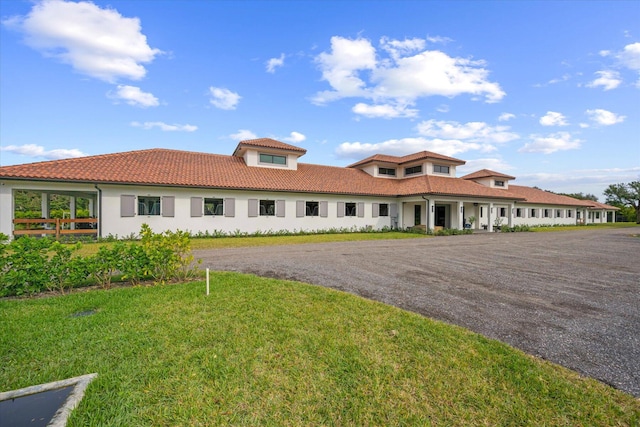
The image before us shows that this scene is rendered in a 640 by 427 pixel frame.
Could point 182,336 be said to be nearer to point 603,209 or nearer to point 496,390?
point 496,390

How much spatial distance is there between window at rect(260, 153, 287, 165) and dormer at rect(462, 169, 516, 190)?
75.3 ft

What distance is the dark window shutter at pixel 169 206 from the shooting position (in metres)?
17.5


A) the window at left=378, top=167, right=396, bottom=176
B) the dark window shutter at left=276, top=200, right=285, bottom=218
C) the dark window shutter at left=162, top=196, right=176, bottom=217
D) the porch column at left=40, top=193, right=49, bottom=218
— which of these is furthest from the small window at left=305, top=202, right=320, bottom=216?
the porch column at left=40, top=193, right=49, bottom=218

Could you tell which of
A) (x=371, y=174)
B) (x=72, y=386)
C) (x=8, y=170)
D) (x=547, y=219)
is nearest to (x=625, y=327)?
(x=72, y=386)

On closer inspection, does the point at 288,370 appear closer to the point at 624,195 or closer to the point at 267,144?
the point at 267,144

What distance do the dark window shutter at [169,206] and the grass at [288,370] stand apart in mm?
13496

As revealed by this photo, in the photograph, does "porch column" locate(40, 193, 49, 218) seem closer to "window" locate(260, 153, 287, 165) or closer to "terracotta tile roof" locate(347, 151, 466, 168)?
"window" locate(260, 153, 287, 165)

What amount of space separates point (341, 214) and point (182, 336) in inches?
784

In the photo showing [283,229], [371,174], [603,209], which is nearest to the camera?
[283,229]

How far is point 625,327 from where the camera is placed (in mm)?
4277

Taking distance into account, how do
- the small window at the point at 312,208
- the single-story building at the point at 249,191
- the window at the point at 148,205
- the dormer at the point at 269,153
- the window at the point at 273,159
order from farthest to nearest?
the window at the point at 273,159, the dormer at the point at 269,153, the small window at the point at 312,208, the window at the point at 148,205, the single-story building at the point at 249,191

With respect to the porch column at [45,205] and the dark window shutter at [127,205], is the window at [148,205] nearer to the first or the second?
the dark window shutter at [127,205]

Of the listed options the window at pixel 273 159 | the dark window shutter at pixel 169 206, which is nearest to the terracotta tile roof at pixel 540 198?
the window at pixel 273 159

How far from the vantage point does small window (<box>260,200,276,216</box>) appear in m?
20.5
